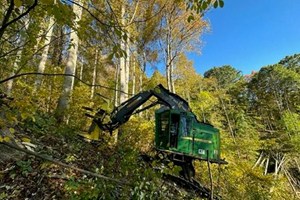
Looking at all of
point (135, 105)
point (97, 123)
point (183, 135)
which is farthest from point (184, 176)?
point (97, 123)

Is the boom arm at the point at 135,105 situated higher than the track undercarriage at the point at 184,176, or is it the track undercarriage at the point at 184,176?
the boom arm at the point at 135,105

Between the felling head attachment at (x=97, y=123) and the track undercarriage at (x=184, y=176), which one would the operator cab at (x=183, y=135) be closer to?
the track undercarriage at (x=184, y=176)

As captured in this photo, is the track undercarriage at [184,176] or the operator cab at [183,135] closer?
the track undercarriage at [184,176]

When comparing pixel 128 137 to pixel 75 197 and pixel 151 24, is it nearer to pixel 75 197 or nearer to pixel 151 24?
pixel 75 197

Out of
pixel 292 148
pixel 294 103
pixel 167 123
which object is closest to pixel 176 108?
pixel 167 123

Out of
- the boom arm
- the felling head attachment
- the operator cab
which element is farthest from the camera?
the operator cab

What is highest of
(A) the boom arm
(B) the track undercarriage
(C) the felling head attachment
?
(A) the boom arm

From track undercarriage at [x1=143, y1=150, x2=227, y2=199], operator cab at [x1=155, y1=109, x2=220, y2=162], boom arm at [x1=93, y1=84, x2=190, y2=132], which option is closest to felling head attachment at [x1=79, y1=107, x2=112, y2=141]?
boom arm at [x1=93, y1=84, x2=190, y2=132]

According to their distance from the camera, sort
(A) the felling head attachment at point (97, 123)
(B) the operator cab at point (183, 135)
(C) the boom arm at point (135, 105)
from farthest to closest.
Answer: (B) the operator cab at point (183, 135) → (C) the boom arm at point (135, 105) → (A) the felling head attachment at point (97, 123)

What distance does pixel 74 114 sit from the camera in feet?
27.5

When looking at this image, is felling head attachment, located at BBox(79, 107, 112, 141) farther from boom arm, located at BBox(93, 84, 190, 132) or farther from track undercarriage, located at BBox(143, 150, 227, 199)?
track undercarriage, located at BBox(143, 150, 227, 199)

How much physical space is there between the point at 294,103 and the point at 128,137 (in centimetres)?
2761

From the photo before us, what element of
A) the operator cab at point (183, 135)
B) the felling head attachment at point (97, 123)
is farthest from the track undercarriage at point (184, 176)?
the felling head attachment at point (97, 123)

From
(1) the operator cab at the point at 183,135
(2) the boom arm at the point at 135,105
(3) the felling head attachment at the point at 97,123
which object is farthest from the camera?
(1) the operator cab at the point at 183,135
